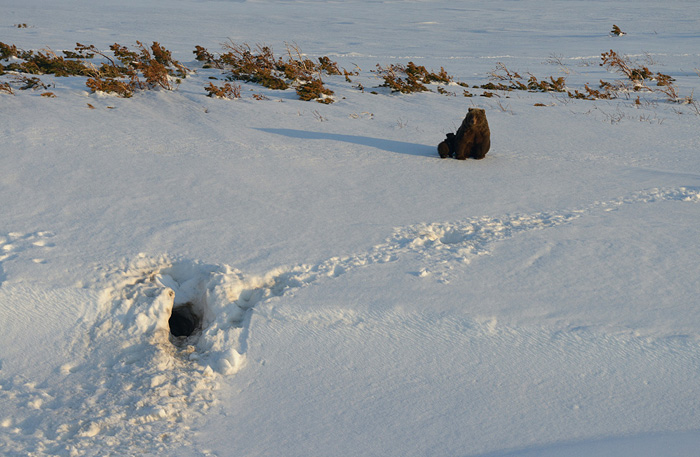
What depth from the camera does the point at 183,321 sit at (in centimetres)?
376

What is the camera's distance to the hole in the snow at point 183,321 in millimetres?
3691

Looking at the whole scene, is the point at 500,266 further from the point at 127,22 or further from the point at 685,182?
the point at 127,22

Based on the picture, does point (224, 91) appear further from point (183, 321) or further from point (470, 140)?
point (183, 321)

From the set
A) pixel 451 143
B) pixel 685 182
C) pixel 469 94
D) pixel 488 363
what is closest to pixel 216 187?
pixel 451 143

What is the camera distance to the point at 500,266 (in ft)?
12.6

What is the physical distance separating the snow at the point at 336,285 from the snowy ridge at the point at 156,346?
0.5 inches

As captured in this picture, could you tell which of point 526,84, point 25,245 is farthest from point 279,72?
point 25,245

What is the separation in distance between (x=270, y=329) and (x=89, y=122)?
4.01m

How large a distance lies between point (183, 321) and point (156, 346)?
1.45 ft

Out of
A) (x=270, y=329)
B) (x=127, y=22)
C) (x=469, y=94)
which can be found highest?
(x=127, y=22)

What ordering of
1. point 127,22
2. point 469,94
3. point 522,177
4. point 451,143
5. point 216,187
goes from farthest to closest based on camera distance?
point 127,22 → point 469,94 → point 451,143 → point 522,177 → point 216,187

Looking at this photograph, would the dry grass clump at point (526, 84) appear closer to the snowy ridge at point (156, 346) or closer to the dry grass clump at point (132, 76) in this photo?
the dry grass clump at point (132, 76)

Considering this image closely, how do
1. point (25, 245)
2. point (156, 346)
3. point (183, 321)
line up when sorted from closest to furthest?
point (156, 346) < point (183, 321) < point (25, 245)

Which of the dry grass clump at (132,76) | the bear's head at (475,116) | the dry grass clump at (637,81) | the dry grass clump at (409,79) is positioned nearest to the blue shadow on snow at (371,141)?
the bear's head at (475,116)
